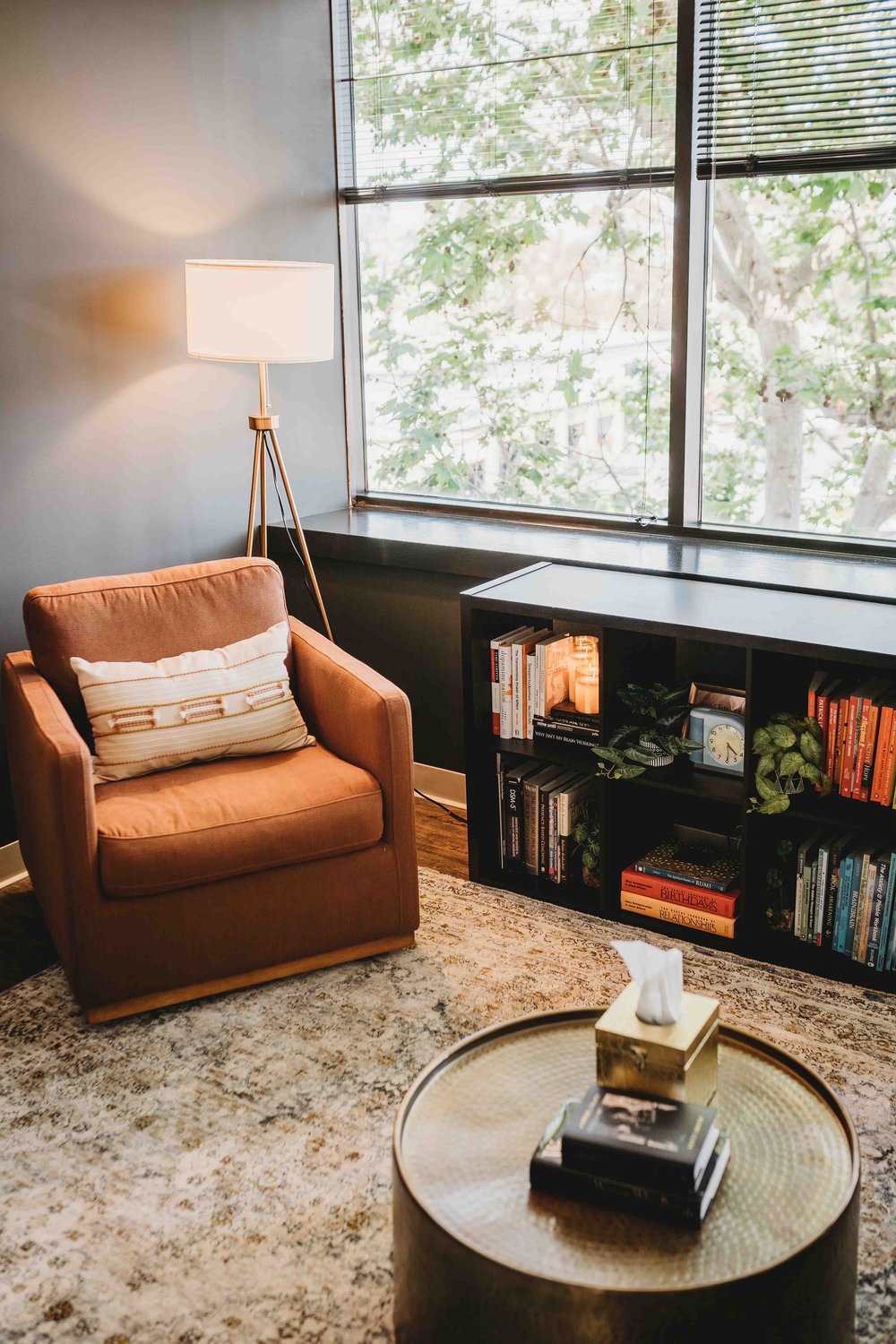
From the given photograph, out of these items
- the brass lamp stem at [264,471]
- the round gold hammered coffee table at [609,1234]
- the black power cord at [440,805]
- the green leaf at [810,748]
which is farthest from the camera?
the black power cord at [440,805]

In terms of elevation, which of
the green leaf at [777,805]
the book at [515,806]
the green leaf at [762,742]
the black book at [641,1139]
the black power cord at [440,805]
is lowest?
the black power cord at [440,805]

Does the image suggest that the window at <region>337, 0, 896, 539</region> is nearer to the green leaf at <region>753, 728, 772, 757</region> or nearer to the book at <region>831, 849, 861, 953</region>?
the green leaf at <region>753, 728, 772, 757</region>

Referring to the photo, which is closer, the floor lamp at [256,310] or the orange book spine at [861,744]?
the orange book spine at [861,744]

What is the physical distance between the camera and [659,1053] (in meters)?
1.52

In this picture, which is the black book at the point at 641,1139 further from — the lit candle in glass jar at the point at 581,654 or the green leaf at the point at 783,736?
the lit candle in glass jar at the point at 581,654

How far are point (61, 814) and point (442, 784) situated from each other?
1.56 m

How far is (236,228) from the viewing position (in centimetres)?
352

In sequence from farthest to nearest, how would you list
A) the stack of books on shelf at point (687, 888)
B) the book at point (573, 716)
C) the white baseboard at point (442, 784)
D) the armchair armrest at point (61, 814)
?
the white baseboard at point (442, 784)
the book at point (573, 716)
the stack of books on shelf at point (687, 888)
the armchair armrest at point (61, 814)

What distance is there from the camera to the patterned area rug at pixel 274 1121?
1809mm

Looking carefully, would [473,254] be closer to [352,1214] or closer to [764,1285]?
[352,1214]

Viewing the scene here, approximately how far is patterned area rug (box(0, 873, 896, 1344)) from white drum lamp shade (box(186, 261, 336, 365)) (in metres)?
1.50

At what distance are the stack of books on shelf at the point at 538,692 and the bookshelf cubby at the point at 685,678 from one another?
4 centimetres

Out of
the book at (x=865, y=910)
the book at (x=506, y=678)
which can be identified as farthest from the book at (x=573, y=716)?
the book at (x=865, y=910)

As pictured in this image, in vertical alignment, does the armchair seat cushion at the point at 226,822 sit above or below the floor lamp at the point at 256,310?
below
